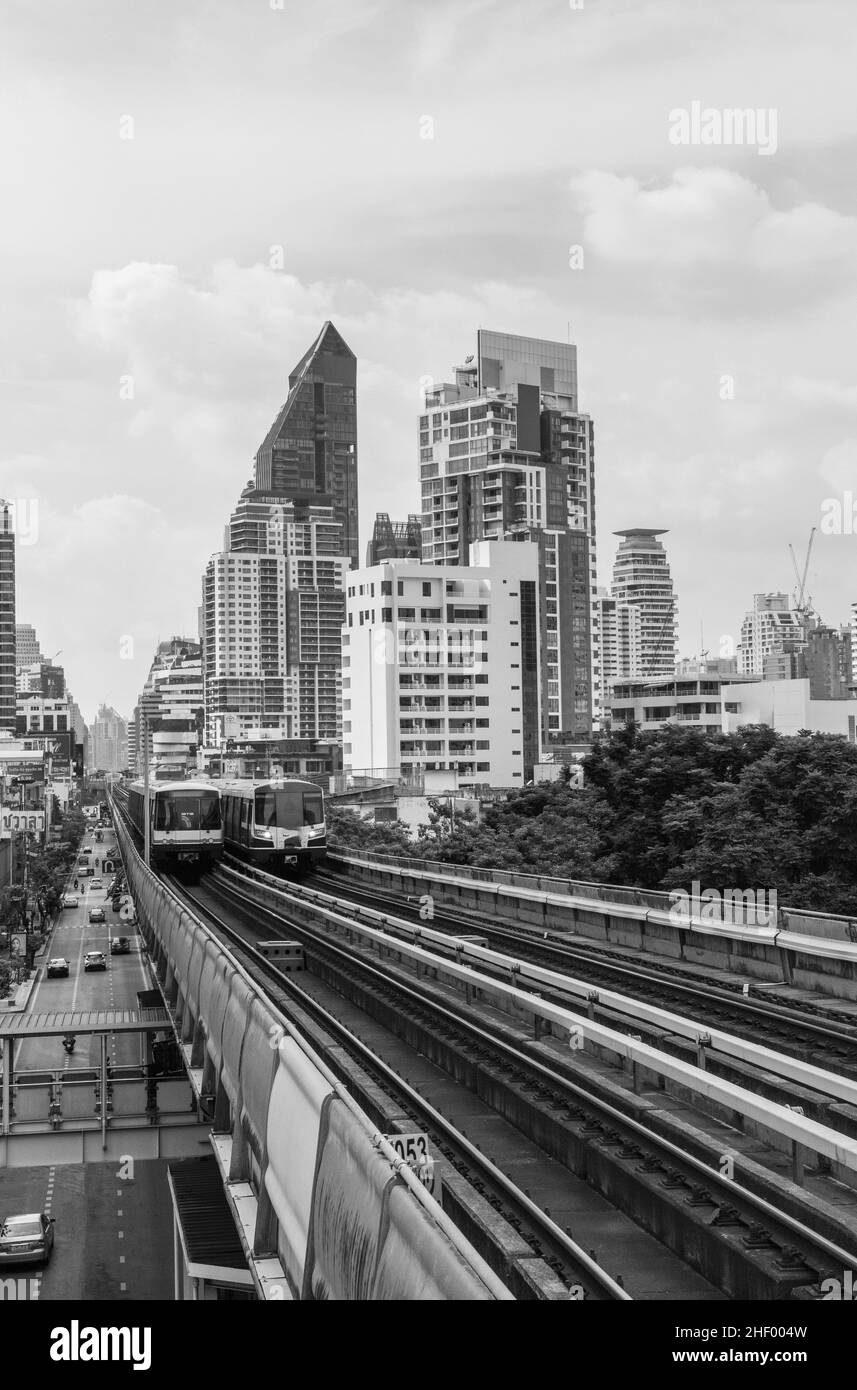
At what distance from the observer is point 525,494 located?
527 feet

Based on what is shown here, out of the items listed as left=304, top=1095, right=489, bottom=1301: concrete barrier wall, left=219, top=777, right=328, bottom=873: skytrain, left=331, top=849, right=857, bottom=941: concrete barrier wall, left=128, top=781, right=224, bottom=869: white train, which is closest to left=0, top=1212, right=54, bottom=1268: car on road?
left=331, top=849, right=857, bottom=941: concrete barrier wall

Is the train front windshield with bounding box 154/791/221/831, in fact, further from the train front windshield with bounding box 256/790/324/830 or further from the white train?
the train front windshield with bounding box 256/790/324/830

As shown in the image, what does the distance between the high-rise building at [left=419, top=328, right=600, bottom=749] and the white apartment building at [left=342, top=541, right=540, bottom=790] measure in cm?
5243

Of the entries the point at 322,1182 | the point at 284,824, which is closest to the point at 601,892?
the point at 284,824

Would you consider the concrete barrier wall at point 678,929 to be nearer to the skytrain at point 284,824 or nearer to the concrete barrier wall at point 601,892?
the concrete barrier wall at point 601,892

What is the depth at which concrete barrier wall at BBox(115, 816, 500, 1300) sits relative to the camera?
5586 mm

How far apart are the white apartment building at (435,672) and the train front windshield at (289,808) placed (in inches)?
1951

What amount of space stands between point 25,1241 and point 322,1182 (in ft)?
77.9

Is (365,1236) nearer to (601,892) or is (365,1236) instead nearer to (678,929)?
(678,929)

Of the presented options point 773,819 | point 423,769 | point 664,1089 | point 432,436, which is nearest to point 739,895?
point 773,819

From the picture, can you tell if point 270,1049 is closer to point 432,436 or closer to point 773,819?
point 773,819
